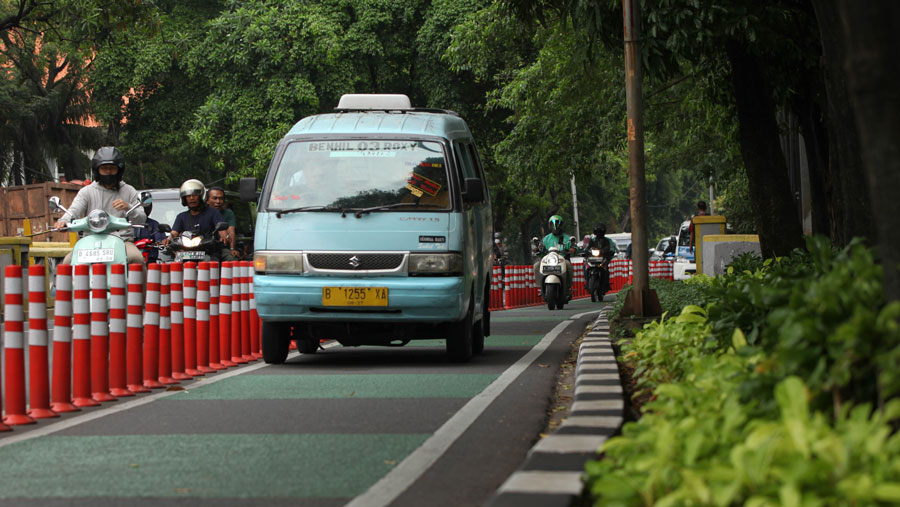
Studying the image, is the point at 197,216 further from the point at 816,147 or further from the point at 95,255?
the point at 816,147

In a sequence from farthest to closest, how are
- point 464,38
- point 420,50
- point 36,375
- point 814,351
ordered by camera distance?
1. point 420,50
2. point 464,38
3. point 36,375
4. point 814,351

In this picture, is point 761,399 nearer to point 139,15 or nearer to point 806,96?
point 806,96

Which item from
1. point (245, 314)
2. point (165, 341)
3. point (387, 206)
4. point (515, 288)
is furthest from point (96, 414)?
point (515, 288)

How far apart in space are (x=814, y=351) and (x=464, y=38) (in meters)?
25.4

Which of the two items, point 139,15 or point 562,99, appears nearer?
point 139,15

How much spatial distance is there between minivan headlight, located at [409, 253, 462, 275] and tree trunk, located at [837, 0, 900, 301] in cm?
742

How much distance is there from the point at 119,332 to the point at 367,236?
2.92m

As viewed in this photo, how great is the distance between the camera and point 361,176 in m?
11.8

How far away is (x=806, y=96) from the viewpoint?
50.9ft

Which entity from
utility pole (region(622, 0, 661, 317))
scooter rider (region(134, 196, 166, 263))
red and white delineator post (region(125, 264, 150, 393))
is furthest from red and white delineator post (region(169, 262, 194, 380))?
utility pole (region(622, 0, 661, 317))

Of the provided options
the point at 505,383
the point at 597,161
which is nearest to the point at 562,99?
the point at 597,161

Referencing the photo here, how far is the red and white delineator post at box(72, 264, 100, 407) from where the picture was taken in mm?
8461

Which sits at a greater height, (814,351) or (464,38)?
(464,38)

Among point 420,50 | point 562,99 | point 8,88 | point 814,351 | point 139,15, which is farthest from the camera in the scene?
point 8,88
